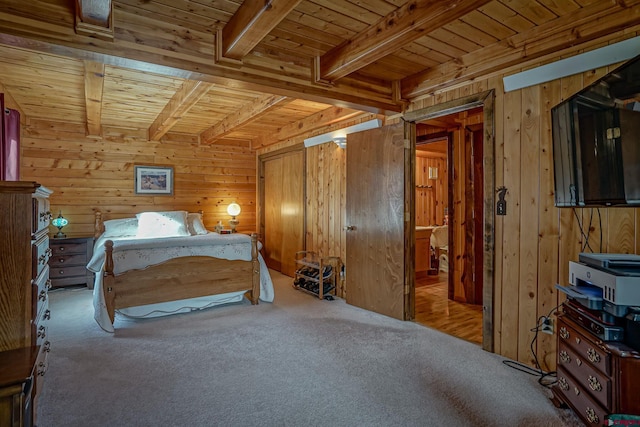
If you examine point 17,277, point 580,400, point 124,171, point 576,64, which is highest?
point 576,64

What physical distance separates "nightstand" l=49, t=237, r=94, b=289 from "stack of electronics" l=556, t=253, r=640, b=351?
5361 millimetres

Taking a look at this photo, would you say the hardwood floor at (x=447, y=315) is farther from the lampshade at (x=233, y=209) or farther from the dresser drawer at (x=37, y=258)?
the lampshade at (x=233, y=209)

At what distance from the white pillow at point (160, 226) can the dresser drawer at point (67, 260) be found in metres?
0.79

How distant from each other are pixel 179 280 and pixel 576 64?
12.3 feet

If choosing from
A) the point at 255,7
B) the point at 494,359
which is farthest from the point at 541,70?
the point at 494,359

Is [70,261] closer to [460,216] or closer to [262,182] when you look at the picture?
[262,182]

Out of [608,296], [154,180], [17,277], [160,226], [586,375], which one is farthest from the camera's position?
[154,180]

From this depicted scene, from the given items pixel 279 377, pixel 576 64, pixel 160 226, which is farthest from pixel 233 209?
pixel 576 64

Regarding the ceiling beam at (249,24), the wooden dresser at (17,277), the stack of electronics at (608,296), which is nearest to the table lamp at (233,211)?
the ceiling beam at (249,24)

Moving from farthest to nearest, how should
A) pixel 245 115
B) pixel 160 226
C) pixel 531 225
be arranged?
pixel 160 226 < pixel 245 115 < pixel 531 225

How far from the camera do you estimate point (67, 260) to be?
4641mm

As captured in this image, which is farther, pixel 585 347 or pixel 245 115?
pixel 245 115

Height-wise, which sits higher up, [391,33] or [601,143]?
[391,33]

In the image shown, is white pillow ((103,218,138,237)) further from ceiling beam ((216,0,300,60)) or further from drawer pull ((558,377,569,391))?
drawer pull ((558,377,569,391))
